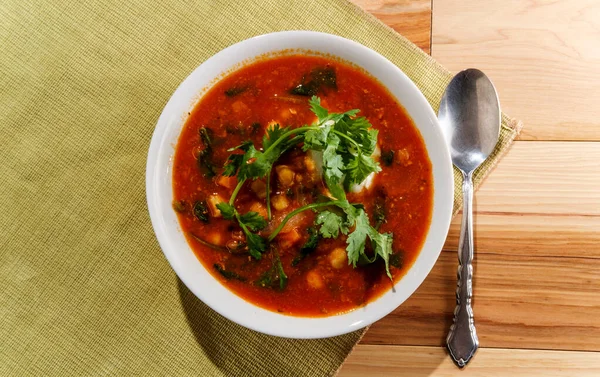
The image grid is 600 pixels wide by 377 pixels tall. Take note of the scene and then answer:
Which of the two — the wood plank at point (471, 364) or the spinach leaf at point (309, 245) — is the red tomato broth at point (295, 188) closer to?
the spinach leaf at point (309, 245)

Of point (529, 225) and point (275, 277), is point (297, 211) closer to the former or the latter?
point (275, 277)

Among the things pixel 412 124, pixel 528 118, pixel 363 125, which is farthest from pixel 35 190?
pixel 528 118

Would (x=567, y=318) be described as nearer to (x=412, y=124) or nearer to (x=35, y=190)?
(x=412, y=124)

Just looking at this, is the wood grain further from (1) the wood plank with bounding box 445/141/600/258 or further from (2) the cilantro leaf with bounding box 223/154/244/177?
(2) the cilantro leaf with bounding box 223/154/244/177

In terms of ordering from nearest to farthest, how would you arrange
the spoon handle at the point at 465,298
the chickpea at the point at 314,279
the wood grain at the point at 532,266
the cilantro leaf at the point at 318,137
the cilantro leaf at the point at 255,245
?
the cilantro leaf at the point at 318,137, the cilantro leaf at the point at 255,245, the chickpea at the point at 314,279, the spoon handle at the point at 465,298, the wood grain at the point at 532,266

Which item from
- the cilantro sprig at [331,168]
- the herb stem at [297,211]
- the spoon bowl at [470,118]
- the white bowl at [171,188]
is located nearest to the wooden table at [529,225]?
the spoon bowl at [470,118]

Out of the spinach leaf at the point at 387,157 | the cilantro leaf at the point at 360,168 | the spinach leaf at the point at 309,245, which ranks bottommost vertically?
the spinach leaf at the point at 309,245

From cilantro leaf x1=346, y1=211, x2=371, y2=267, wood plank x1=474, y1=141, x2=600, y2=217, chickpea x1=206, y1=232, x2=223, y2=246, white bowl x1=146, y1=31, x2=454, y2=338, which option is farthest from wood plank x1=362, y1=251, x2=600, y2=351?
chickpea x1=206, y1=232, x2=223, y2=246

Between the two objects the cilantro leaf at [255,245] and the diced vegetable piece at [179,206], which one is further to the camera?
A: the diced vegetable piece at [179,206]
